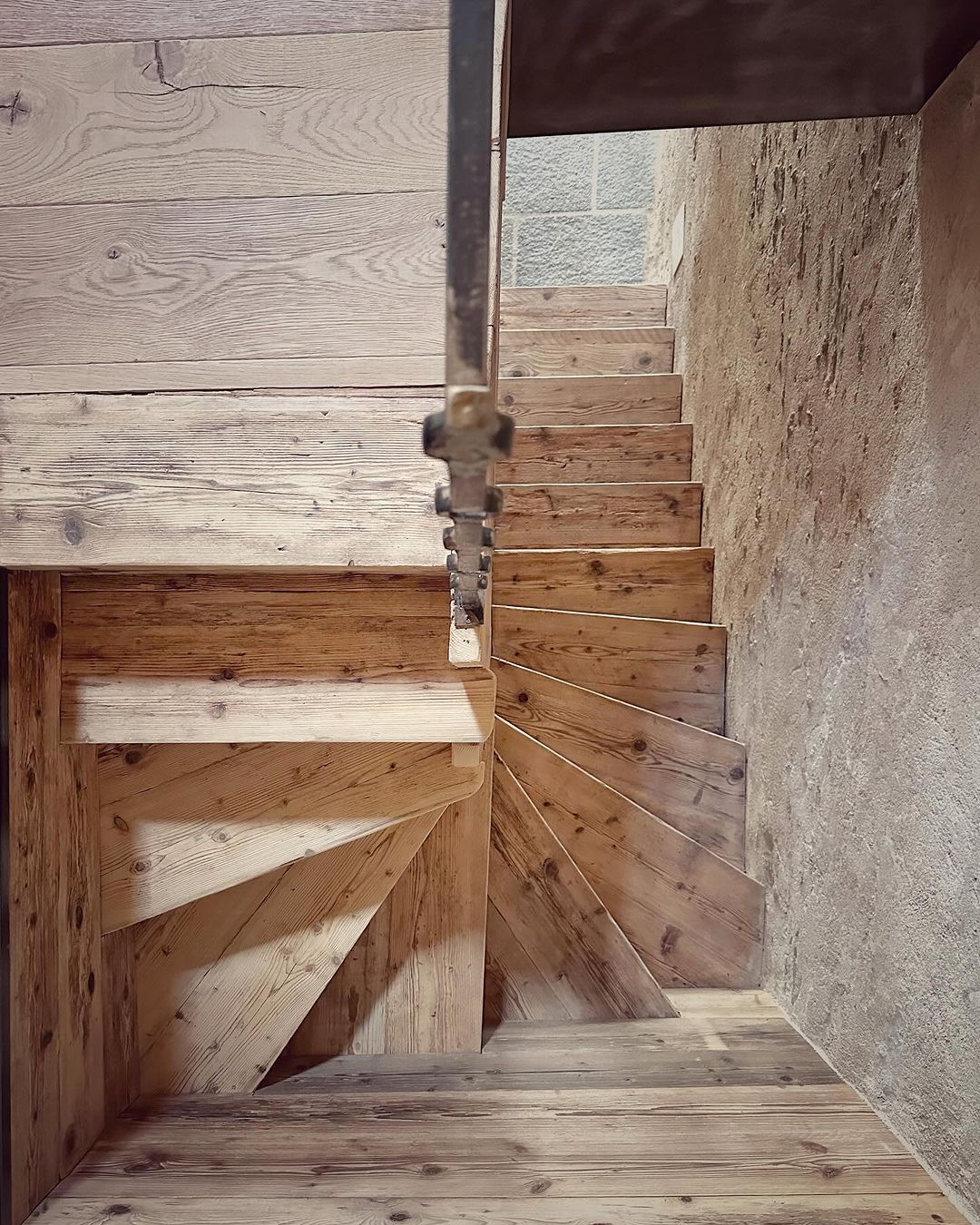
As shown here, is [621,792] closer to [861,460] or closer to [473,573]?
[861,460]

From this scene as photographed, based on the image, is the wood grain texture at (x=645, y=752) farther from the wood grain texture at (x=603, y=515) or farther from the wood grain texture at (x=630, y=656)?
the wood grain texture at (x=603, y=515)

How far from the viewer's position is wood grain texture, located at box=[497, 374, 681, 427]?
106 inches

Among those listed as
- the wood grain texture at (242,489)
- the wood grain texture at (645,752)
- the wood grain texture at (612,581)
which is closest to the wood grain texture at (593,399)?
the wood grain texture at (612,581)

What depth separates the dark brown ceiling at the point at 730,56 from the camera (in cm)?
107

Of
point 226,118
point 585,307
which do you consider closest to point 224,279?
point 226,118

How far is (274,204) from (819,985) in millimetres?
1568

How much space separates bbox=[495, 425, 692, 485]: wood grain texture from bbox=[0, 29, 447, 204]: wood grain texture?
60.0 inches

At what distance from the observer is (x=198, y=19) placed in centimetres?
100

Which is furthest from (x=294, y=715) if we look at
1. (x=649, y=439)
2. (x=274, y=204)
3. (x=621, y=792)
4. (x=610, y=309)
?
(x=610, y=309)

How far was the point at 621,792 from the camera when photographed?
1906mm

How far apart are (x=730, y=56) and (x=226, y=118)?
72 cm

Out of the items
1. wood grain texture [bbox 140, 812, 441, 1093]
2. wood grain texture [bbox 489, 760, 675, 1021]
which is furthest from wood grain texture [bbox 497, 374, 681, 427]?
wood grain texture [bbox 140, 812, 441, 1093]

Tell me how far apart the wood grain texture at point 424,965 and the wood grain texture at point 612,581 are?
72 centimetres

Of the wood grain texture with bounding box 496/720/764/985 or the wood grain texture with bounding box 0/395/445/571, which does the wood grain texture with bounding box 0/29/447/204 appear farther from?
the wood grain texture with bounding box 496/720/764/985
